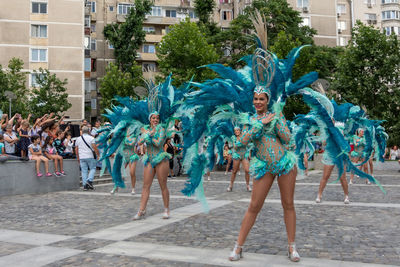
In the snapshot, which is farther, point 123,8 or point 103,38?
point 123,8

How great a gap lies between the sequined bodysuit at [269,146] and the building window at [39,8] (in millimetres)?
40093

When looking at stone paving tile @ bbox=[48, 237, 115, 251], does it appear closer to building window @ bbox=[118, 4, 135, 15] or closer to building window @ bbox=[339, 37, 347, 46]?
building window @ bbox=[118, 4, 135, 15]

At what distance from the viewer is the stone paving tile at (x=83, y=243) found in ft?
17.6

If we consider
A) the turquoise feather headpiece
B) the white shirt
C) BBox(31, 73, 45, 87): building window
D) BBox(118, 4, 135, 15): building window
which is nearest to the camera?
the turquoise feather headpiece

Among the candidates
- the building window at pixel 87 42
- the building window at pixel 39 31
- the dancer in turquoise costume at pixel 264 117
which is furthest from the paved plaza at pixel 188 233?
the building window at pixel 87 42

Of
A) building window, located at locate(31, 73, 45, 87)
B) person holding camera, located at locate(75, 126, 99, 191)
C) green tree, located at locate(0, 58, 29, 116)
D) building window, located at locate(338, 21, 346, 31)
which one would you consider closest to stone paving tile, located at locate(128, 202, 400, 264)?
person holding camera, located at locate(75, 126, 99, 191)

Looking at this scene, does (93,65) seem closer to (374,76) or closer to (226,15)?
(226,15)

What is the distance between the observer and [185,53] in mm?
29047

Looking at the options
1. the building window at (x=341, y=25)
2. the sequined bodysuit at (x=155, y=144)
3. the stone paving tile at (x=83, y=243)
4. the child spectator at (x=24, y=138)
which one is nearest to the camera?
the stone paving tile at (x=83, y=243)

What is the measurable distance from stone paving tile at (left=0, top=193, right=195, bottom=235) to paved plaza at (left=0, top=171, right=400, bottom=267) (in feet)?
0.06

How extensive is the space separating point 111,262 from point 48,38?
39351mm

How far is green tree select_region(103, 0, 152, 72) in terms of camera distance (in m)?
43.9

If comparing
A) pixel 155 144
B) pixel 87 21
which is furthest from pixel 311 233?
pixel 87 21

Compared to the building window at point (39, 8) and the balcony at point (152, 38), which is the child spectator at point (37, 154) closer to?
the building window at point (39, 8)
